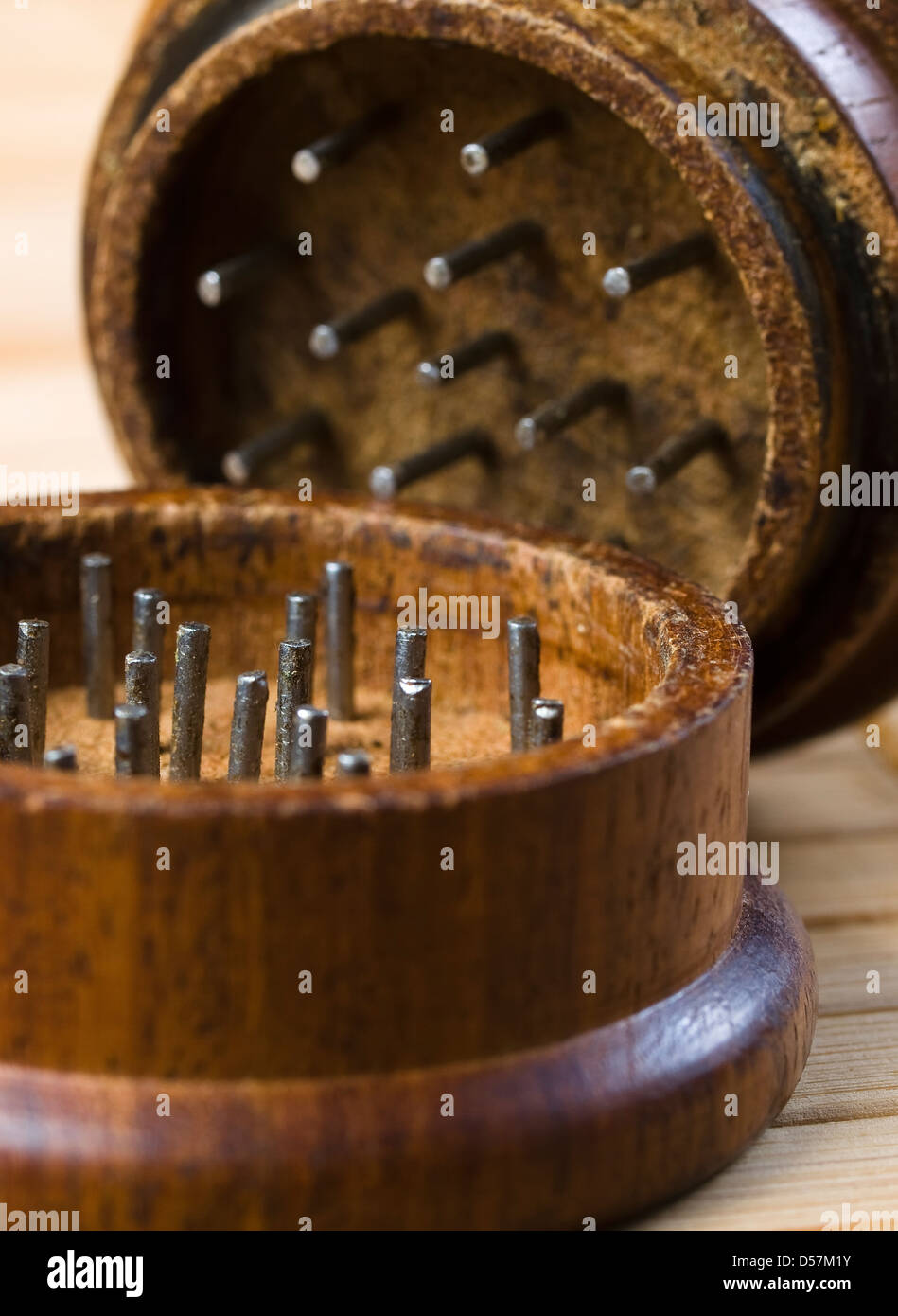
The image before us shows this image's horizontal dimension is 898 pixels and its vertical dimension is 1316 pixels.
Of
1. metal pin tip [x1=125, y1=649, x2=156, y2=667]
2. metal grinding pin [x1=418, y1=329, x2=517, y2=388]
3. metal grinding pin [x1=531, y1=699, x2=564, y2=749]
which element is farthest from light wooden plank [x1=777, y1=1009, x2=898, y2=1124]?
metal grinding pin [x1=418, y1=329, x2=517, y2=388]

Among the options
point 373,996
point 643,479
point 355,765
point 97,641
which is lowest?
point 373,996

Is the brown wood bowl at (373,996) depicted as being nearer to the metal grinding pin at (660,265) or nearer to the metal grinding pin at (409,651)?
the metal grinding pin at (409,651)

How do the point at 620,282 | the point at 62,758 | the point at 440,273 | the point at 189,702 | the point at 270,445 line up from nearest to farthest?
the point at 62,758 → the point at 189,702 → the point at 620,282 → the point at 440,273 → the point at 270,445

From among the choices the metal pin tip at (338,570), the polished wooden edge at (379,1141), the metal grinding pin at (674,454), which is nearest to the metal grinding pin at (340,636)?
the metal pin tip at (338,570)

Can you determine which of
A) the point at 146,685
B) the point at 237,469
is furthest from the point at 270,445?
the point at 146,685

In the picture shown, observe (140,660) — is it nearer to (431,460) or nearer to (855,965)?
(431,460)
